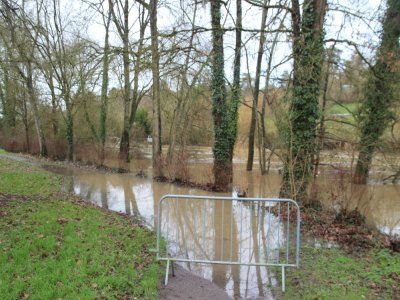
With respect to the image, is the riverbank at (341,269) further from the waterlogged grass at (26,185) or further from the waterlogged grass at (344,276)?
the waterlogged grass at (26,185)

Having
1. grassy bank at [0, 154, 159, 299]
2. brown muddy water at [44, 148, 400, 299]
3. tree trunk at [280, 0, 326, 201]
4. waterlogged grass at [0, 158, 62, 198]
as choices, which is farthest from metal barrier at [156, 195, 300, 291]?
waterlogged grass at [0, 158, 62, 198]

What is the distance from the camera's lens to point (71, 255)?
550cm

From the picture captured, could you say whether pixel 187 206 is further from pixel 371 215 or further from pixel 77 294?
pixel 77 294

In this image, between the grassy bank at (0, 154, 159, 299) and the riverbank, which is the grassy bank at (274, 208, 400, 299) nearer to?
the riverbank

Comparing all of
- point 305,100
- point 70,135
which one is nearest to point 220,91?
point 305,100

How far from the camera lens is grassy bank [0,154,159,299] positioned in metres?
4.50

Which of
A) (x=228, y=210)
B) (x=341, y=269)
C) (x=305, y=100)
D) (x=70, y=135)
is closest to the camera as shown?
(x=341, y=269)

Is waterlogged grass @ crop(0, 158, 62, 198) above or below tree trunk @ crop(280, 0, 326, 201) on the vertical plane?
below

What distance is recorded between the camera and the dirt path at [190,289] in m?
4.90

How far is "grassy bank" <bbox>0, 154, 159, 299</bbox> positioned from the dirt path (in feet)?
0.71

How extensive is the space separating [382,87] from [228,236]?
1087 centimetres

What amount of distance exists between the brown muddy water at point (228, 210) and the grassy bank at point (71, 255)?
105cm

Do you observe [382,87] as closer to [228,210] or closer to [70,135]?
[228,210]

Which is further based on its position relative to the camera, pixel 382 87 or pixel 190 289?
pixel 382 87
